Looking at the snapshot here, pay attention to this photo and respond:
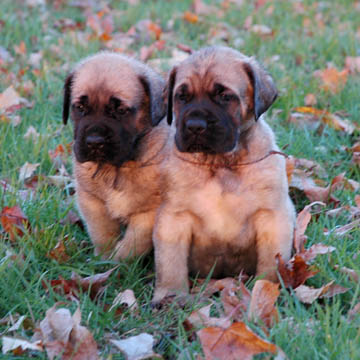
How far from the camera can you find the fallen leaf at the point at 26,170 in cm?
470

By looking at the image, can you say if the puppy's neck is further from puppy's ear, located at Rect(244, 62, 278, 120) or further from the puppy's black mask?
the puppy's black mask

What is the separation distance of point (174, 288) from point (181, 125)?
0.85 metres

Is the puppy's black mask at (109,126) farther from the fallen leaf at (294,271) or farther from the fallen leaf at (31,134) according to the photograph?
the fallen leaf at (31,134)

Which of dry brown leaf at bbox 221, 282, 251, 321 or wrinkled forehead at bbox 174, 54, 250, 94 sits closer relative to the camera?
dry brown leaf at bbox 221, 282, 251, 321

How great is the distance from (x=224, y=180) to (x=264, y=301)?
0.77 meters

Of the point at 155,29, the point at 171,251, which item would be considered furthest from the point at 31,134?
the point at 155,29

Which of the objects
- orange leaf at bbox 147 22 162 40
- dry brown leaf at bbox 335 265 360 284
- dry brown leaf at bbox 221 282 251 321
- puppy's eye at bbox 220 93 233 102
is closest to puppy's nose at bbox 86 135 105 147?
puppy's eye at bbox 220 93 233 102

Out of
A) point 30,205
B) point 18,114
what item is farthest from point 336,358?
point 18,114

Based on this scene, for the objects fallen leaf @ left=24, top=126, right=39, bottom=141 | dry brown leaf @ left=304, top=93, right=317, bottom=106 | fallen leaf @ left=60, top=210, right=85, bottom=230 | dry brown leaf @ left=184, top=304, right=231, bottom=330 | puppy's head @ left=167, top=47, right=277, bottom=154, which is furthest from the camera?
dry brown leaf @ left=304, top=93, right=317, bottom=106

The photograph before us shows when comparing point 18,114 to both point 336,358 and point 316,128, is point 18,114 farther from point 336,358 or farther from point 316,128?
point 336,358

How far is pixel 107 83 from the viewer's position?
3850mm

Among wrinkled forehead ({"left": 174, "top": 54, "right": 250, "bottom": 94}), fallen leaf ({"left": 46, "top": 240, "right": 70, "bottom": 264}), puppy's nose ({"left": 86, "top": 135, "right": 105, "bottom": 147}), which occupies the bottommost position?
fallen leaf ({"left": 46, "top": 240, "right": 70, "bottom": 264})

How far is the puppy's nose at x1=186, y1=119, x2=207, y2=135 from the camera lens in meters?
3.41

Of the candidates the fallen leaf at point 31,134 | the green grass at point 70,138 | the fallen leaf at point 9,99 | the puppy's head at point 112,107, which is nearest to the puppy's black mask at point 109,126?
the puppy's head at point 112,107
